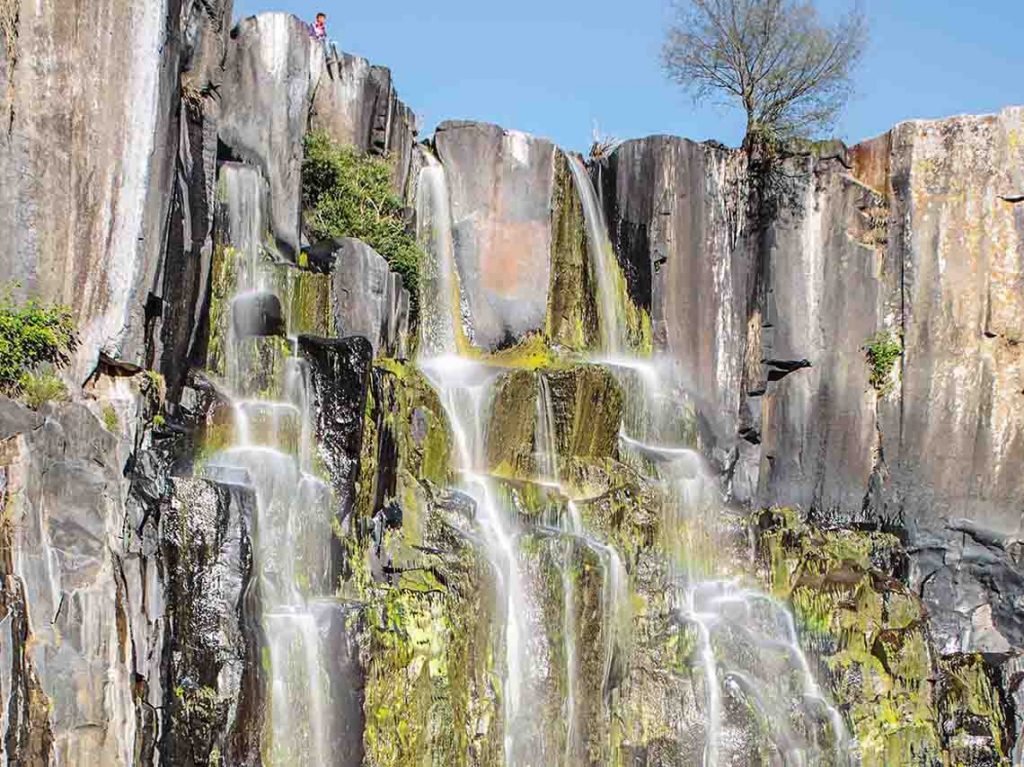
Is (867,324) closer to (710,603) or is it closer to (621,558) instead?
(710,603)

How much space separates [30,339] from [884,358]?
11933mm

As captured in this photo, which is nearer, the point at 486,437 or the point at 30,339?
the point at 30,339

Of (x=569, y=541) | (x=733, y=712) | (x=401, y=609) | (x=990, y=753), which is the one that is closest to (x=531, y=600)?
(x=569, y=541)

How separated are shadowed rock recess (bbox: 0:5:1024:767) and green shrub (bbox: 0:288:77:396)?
243 mm

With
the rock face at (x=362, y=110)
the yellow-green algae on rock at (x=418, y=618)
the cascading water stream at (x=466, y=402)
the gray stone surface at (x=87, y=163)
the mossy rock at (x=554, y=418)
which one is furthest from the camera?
the rock face at (x=362, y=110)

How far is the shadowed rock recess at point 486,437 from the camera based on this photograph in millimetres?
11031

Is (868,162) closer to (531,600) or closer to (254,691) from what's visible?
(531,600)

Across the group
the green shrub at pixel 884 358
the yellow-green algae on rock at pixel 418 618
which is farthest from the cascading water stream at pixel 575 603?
the green shrub at pixel 884 358

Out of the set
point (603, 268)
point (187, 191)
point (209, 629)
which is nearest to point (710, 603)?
point (603, 268)

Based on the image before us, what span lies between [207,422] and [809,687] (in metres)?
7.66

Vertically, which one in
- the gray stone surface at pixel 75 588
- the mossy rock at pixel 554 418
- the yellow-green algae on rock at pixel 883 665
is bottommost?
the yellow-green algae on rock at pixel 883 665

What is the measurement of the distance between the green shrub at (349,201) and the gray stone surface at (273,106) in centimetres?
46

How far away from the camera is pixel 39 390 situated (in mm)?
11008

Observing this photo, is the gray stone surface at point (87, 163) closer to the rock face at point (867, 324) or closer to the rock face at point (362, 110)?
the rock face at point (362, 110)
